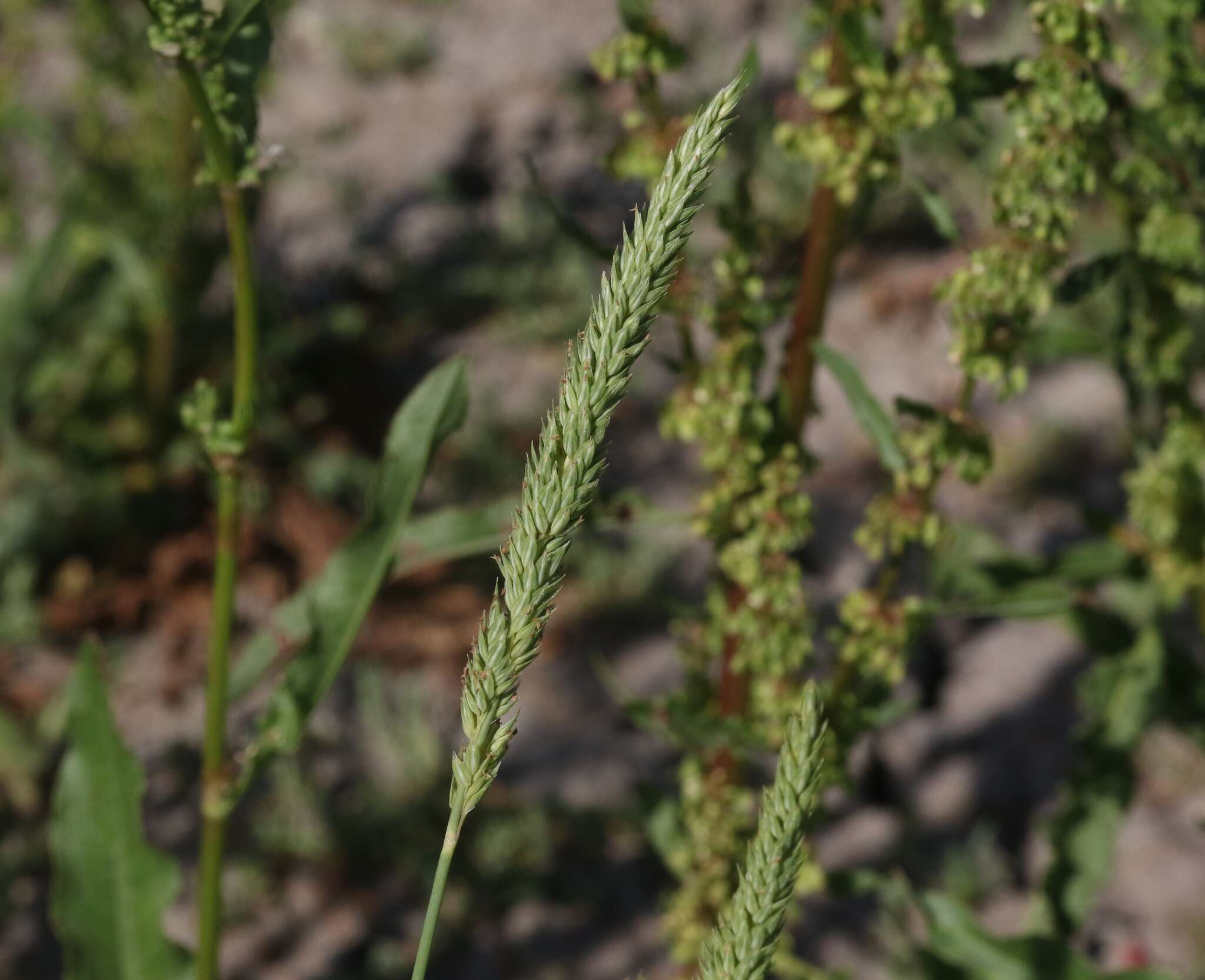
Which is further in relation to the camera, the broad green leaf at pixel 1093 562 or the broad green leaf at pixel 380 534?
the broad green leaf at pixel 1093 562

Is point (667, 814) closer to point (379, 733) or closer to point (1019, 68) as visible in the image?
point (1019, 68)

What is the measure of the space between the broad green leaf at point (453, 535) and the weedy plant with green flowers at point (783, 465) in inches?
6.5

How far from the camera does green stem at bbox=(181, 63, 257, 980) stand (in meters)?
1.39

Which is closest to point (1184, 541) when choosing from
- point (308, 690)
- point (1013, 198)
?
point (1013, 198)

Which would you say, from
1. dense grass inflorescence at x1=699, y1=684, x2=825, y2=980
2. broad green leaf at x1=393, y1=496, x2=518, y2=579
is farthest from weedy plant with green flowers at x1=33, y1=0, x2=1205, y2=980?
broad green leaf at x1=393, y1=496, x2=518, y2=579

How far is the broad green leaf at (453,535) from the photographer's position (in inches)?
75.0

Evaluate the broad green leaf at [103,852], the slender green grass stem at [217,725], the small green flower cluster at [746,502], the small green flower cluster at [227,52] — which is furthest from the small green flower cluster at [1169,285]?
the broad green leaf at [103,852]

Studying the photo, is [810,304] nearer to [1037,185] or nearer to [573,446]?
[1037,185]

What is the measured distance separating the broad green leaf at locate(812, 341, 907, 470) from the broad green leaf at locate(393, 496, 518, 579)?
1.80 feet

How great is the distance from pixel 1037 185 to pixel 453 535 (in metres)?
0.95

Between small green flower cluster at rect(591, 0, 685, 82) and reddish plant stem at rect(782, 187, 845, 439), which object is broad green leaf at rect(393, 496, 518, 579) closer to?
reddish plant stem at rect(782, 187, 845, 439)

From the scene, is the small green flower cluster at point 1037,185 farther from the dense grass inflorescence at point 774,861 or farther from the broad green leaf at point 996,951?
the broad green leaf at point 996,951

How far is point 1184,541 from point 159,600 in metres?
2.81

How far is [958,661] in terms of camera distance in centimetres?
360
